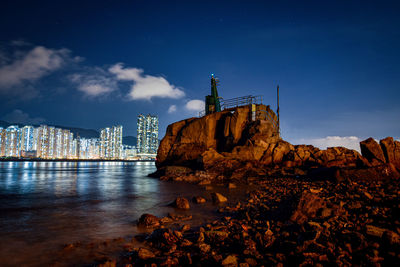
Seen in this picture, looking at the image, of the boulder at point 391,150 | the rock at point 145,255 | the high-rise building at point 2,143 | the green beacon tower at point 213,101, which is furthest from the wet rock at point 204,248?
the high-rise building at point 2,143

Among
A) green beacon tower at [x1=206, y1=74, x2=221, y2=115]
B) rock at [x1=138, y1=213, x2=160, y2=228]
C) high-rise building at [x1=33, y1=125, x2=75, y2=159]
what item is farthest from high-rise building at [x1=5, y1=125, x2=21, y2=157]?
rock at [x1=138, y1=213, x2=160, y2=228]

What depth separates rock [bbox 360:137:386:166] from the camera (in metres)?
A: 18.0

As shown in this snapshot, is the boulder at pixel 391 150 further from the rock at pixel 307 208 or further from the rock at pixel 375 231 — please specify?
the rock at pixel 375 231

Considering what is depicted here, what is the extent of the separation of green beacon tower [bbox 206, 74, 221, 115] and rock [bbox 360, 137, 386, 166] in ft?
79.1

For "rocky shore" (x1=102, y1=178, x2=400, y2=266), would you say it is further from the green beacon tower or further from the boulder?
the green beacon tower

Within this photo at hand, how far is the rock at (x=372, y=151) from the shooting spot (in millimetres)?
18017

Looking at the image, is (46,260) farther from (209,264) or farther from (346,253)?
(346,253)

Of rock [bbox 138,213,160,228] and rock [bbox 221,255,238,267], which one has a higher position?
rock [bbox 221,255,238,267]

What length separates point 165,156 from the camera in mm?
33250

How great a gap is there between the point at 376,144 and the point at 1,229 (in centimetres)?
2627

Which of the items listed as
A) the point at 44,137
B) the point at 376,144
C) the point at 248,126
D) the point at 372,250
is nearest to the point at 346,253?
the point at 372,250

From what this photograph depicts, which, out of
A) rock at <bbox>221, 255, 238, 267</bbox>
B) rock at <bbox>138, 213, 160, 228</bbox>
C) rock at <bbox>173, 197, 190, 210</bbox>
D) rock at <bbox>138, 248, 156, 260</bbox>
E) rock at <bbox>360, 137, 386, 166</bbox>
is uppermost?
rock at <bbox>360, 137, 386, 166</bbox>

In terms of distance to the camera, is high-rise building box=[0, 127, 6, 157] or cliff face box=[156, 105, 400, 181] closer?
cliff face box=[156, 105, 400, 181]

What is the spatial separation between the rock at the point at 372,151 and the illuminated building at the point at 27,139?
240304 mm
